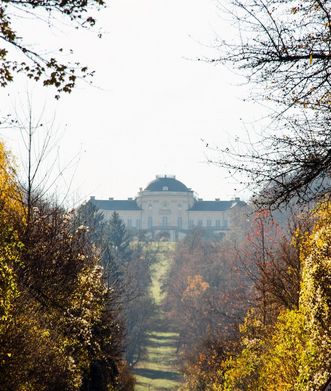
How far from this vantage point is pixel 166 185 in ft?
542

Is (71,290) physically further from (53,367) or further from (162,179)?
(162,179)

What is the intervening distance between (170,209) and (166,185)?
240 inches

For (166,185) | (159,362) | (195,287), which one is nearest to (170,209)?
(166,185)

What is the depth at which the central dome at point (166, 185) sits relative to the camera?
541 feet

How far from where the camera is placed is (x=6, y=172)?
19234 mm

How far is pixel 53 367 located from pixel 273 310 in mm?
10887

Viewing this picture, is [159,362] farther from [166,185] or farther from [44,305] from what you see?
[166,185]

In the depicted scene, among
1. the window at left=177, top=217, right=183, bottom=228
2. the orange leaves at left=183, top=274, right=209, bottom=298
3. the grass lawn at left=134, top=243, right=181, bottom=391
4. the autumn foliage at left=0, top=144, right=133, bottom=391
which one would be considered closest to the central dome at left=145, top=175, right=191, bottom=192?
the window at left=177, top=217, right=183, bottom=228

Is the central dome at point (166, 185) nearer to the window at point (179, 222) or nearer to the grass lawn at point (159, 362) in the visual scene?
the window at point (179, 222)

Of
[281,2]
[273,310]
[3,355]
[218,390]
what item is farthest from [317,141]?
[218,390]

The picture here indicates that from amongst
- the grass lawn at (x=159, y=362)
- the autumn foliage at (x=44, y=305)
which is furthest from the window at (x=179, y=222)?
the autumn foliage at (x=44, y=305)

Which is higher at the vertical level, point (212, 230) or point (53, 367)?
point (212, 230)

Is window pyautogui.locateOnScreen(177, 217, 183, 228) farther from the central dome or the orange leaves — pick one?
the orange leaves

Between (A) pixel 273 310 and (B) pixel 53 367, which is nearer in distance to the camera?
(B) pixel 53 367
